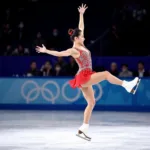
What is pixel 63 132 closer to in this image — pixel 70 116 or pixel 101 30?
pixel 70 116

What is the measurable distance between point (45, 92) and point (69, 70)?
42.5 inches

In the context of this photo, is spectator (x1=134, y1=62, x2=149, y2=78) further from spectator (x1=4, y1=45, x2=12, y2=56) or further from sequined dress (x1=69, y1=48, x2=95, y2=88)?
sequined dress (x1=69, y1=48, x2=95, y2=88)

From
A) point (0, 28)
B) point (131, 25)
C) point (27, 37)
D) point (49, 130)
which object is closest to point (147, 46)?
point (131, 25)

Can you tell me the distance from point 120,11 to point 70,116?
4.61 meters

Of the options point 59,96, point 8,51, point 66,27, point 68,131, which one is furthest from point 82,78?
point 66,27

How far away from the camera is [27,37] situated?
1596cm

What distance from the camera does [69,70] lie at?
13.4m

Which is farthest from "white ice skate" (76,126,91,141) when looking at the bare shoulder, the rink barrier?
the rink barrier

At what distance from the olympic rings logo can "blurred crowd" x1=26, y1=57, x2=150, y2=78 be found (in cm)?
72

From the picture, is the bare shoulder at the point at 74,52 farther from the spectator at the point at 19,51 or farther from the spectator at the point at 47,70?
the spectator at the point at 19,51

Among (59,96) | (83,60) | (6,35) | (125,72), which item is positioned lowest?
(59,96)

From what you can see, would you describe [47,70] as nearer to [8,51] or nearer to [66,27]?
[8,51]

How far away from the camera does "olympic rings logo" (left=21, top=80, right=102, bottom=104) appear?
1269 centimetres

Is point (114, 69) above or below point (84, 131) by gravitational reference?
above
